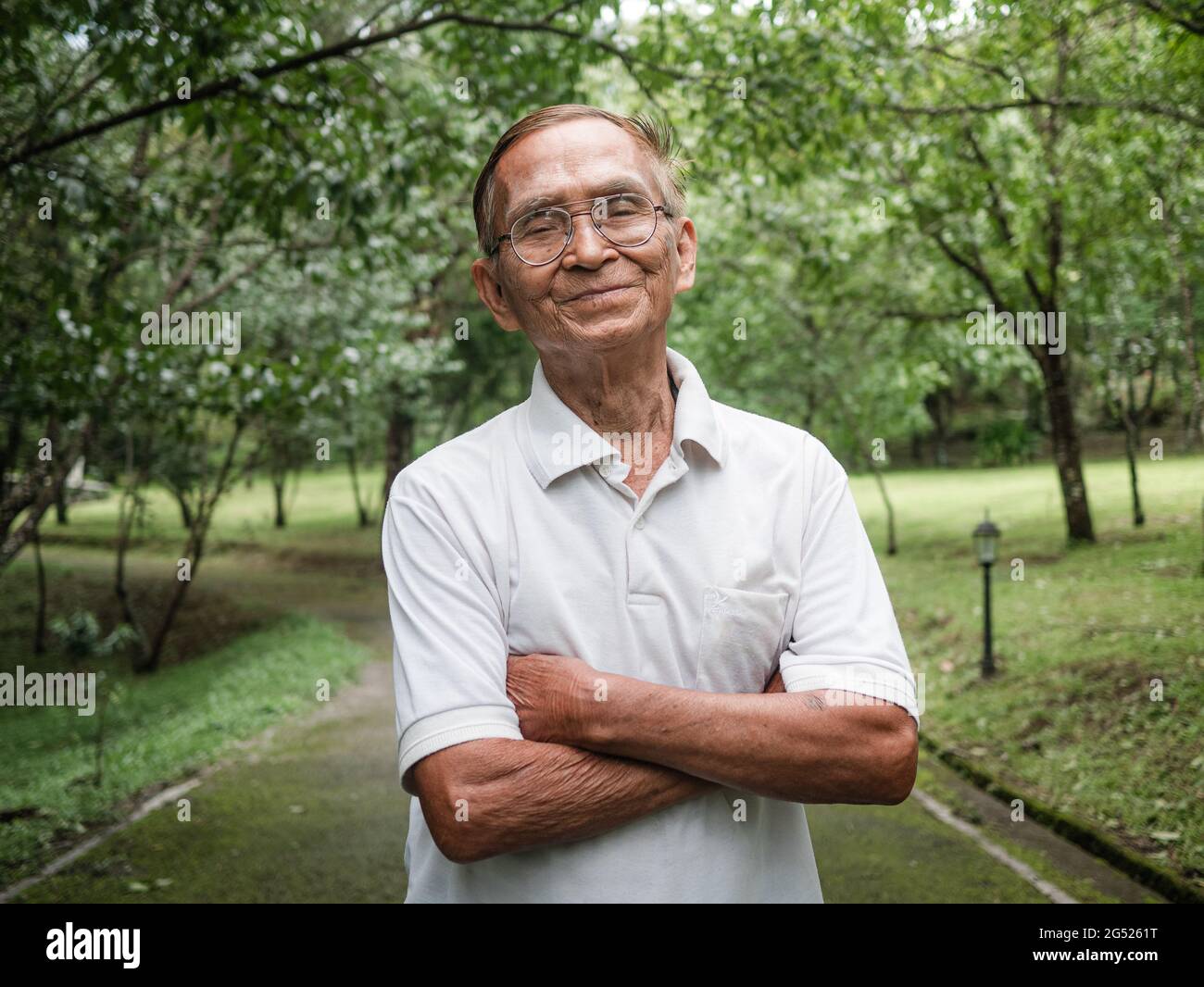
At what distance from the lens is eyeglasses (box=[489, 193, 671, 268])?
72.9 inches

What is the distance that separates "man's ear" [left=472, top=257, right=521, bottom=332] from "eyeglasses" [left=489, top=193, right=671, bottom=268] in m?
0.14

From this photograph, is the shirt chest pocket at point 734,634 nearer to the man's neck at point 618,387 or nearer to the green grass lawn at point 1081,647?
the man's neck at point 618,387

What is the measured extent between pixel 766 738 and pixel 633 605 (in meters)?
0.31

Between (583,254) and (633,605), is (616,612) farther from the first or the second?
(583,254)

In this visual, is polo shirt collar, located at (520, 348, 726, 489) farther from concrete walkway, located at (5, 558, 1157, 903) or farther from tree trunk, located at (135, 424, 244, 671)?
tree trunk, located at (135, 424, 244, 671)

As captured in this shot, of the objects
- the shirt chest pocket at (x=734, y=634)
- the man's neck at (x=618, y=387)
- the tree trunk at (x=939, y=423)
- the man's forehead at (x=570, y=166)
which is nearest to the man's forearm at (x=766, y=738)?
the shirt chest pocket at (x=734, y=634)

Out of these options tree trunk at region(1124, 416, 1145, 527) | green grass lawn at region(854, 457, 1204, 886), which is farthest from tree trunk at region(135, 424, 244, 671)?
tree trunk at region(1124, 416, 1145, 527)

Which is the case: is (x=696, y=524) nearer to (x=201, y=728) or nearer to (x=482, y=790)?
(x=482, y=790)

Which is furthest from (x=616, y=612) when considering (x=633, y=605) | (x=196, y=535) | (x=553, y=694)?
(x=196, y=535)

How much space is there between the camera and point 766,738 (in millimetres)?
1688

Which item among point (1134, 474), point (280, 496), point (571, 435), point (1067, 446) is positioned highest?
point (571, 435)

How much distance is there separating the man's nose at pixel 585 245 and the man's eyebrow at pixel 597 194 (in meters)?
0.04

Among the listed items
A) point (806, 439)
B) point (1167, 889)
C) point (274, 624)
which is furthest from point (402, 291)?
point (806, 439)

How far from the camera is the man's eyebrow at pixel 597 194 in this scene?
72.8 inches
